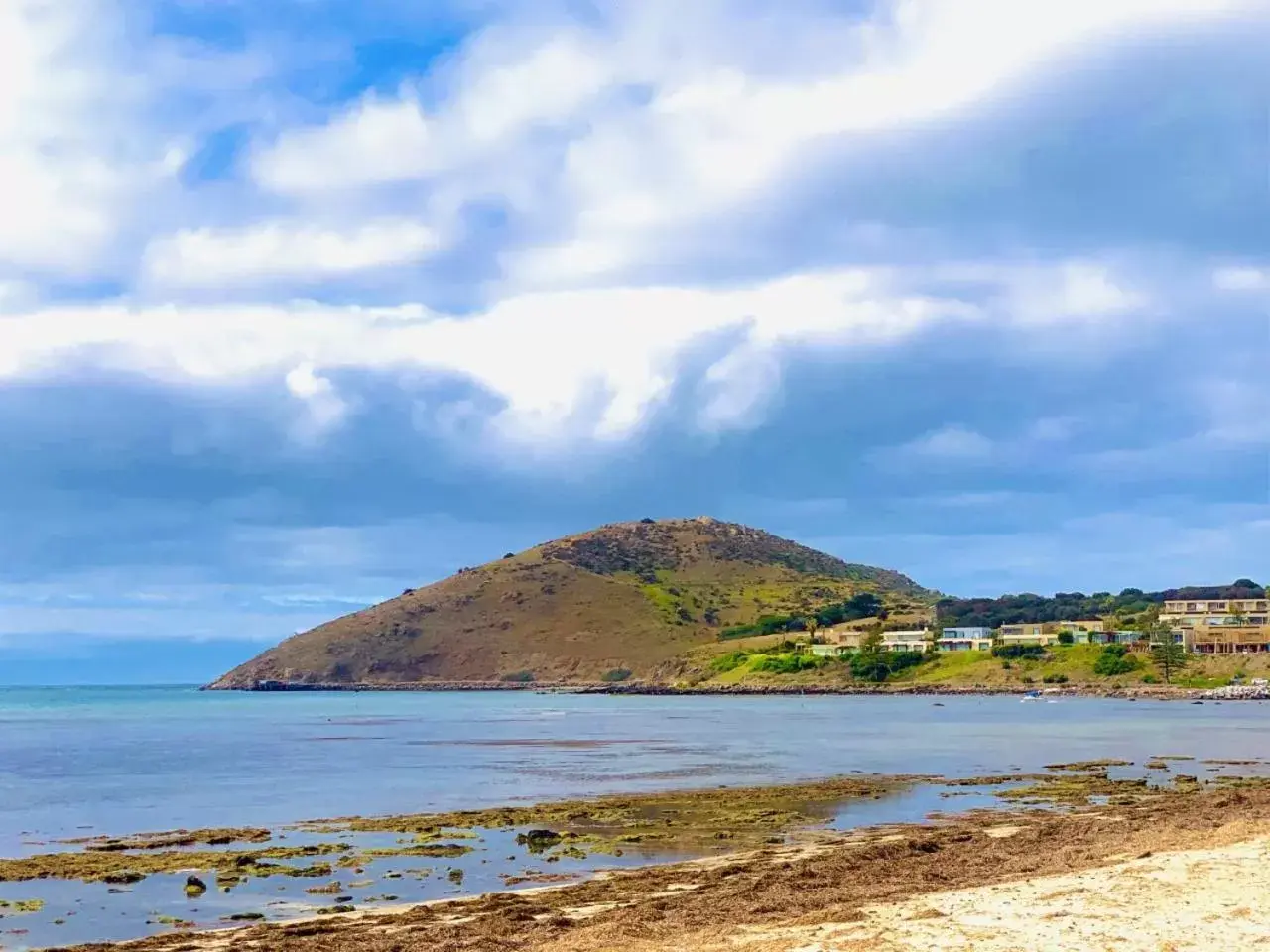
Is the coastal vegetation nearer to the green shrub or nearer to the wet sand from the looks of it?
the wet sand

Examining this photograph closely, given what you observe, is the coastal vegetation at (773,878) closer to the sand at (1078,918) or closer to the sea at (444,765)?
the sand at (1078,918)

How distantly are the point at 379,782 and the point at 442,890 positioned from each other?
3087 cm

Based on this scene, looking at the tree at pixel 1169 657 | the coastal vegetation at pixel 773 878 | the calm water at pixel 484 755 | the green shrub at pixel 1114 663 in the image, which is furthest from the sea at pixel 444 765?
the green shrub at pixel 1114 663

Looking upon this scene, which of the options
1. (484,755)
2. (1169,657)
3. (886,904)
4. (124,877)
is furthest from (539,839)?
(1169,657)

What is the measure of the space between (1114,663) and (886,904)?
185 metres

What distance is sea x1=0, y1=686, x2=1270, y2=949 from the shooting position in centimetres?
2891

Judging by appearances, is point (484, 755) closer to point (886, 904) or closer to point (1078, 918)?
point (886, 904)

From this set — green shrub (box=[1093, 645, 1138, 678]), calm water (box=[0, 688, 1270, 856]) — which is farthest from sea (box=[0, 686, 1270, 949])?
green shrub (box=[1093, 645, 1138, 678])

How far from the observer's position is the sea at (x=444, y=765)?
28906 millimetres

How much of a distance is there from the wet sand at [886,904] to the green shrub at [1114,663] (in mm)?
169353

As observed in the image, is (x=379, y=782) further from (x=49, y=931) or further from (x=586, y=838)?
(x=49, y=931)

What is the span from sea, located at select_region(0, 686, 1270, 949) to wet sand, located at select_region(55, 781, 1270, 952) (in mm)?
3358

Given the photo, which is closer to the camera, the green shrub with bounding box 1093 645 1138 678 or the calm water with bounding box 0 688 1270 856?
the calm water with bounding box 0 688 1270 856

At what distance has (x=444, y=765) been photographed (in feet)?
226
